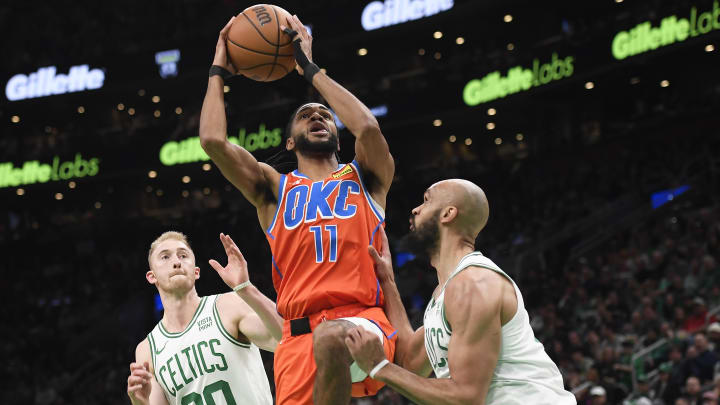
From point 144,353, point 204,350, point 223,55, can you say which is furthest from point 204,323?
point 223,55

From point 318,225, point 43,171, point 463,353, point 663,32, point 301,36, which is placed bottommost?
point 463,353

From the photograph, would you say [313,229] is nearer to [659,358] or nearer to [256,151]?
[659,358]

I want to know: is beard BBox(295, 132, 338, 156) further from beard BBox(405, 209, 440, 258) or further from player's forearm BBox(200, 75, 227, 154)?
beard BBox(405, 209, 440, 258)

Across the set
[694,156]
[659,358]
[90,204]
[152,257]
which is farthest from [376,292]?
[90,204]

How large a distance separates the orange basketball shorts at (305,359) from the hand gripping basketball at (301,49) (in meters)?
1.30

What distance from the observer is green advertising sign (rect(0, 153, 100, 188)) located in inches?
1040

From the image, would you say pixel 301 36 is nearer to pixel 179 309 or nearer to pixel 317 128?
pixel 317 128

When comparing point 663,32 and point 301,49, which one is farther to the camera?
point 663,32

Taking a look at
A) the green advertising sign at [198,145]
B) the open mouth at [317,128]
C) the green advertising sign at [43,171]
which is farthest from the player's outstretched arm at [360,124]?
the green advertising sign at [43,171]

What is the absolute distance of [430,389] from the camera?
12.1ft

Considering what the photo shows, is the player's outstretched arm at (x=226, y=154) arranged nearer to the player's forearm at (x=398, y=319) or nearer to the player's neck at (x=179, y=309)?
the player's forearm at (x=398, y=319)

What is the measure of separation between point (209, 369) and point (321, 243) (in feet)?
5.10

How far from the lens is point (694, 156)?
18.3 meters

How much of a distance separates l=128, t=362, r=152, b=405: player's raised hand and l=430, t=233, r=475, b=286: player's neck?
1.94 meters
